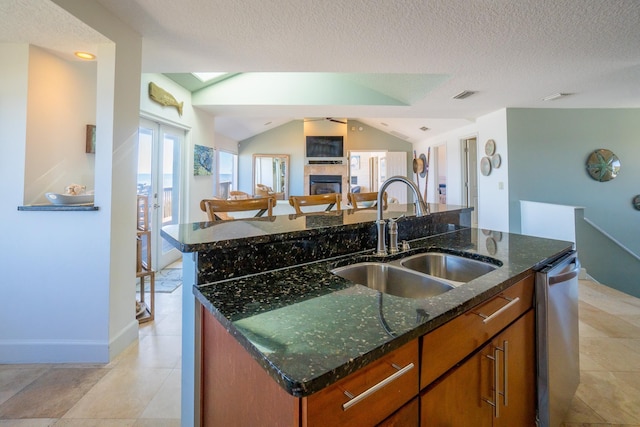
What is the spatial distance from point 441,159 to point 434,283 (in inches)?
286

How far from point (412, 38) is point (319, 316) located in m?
2.31

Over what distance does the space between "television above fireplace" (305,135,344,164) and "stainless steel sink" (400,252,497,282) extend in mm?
6240

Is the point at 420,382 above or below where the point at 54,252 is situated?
below

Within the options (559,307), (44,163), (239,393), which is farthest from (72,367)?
(559,307)

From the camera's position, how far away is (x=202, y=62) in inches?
107

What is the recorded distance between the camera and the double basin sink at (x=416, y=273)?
3.77 ft

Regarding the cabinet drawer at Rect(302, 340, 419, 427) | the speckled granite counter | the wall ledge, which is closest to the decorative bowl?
the wall ledge

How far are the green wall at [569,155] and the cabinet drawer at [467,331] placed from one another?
12.7 ft

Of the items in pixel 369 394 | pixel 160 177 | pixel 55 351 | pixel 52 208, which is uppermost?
pixel 160 177

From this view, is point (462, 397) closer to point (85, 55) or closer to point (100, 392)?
point (100, 392)

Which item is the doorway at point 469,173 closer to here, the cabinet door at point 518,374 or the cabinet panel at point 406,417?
the cabinet door at point 518,374

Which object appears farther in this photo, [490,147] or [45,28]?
[490,147]

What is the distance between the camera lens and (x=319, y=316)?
0.73 metres

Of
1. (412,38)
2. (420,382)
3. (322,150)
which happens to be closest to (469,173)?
(322,150)
